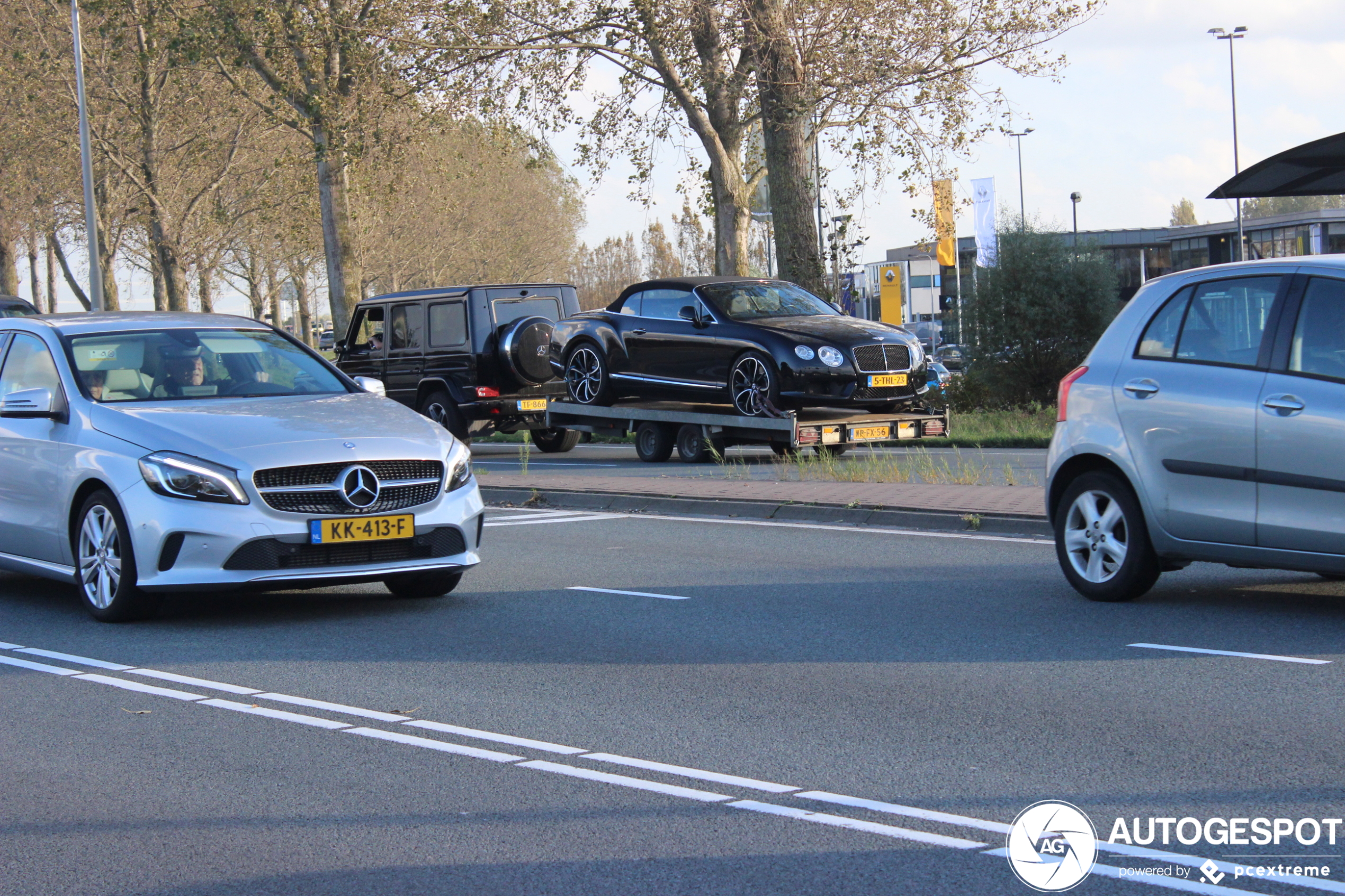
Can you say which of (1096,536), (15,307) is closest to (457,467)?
(1096,536)

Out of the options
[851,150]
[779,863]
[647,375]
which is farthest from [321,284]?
[779,863]

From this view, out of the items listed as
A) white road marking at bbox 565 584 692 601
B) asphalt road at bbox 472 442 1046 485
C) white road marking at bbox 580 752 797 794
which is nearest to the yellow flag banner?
asphalt road at bbox 472 442 1046 485

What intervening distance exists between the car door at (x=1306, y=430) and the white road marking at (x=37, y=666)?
5.76 m

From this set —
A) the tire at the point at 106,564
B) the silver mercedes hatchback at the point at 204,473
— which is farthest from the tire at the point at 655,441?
the tire at the point at 106,564

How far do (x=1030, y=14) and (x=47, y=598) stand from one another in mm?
19537

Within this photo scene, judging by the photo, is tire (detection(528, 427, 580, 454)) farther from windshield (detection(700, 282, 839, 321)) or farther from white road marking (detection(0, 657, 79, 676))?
white road marking (detection(0, 657, 79, 676))

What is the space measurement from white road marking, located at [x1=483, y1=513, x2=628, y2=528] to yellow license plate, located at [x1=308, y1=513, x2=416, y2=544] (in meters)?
4.85

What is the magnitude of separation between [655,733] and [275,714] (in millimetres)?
1643

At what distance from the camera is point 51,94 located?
47.2m

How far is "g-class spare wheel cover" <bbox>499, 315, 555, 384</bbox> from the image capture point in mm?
21188

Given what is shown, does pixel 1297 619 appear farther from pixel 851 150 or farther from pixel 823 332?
pixel 851 150

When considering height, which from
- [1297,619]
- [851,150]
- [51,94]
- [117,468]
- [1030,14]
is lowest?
[1297,619]

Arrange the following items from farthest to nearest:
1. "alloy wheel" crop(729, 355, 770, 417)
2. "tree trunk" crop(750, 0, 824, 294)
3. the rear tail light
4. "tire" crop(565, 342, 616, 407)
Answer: "tree trunk" crop(750, 0, 824, 294) → "tire" crop(565, 342, 616, 407) → "alloy wheel" crop(729, 355, 770, 417) → the rear tail light

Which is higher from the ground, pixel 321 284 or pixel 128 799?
pixel 321 284
